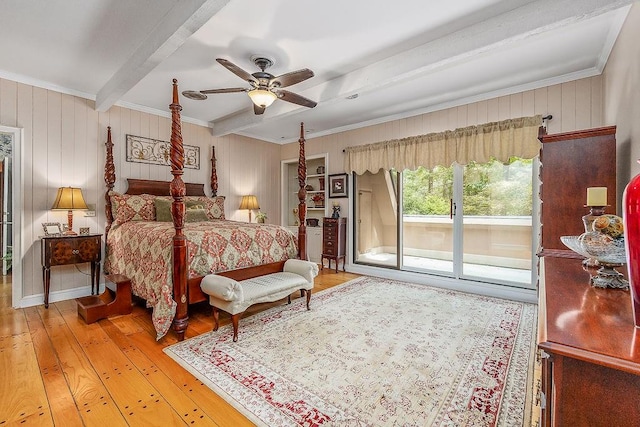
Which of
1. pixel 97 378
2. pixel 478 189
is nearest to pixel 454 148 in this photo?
pixel 478 189

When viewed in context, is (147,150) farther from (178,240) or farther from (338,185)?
(338,185)

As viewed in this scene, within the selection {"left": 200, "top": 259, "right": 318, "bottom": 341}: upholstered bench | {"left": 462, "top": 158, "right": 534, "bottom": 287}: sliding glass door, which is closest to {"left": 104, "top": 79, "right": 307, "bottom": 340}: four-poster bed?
{"left": 200, "top": 259, "right": 318, "bottom": 341}: upholstered bench

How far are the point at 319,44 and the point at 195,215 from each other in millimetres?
2833

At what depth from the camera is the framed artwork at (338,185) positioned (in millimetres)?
5410

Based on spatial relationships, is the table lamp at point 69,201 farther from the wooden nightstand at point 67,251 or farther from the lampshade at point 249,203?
the lampshade at point 249,203

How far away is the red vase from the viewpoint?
72 centimetres

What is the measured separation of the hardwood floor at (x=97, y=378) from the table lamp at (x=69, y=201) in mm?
1181

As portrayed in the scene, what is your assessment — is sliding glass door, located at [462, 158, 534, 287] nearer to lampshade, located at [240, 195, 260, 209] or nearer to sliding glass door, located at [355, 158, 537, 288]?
sliding glass door, located at [355, 158, 537, 288]

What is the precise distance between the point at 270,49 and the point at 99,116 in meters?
2.83

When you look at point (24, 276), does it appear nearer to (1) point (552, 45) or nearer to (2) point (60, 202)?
(2) point (60, 202)


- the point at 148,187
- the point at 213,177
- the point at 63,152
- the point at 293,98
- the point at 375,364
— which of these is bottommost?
the point at 375,364

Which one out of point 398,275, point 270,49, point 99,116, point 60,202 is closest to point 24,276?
point 60,202

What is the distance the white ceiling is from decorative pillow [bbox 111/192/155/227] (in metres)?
1.18

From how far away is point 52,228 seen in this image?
11.9 feet
